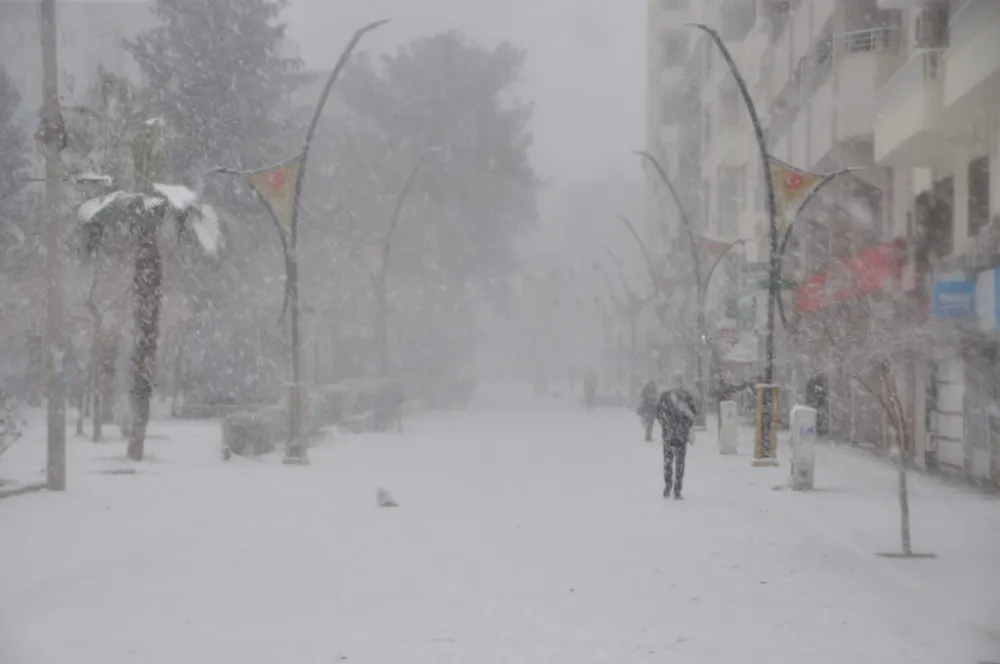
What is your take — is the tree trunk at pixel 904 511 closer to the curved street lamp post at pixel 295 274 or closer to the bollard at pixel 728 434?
the curved street lamp post at pixel 295 274

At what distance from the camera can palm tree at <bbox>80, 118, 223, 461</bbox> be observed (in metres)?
25.5

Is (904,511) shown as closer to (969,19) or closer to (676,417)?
(676,417)

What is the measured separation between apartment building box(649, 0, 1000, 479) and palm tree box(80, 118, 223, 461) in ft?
35.9

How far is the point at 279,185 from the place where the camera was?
26672mm

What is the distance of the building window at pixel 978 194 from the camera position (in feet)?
77.1

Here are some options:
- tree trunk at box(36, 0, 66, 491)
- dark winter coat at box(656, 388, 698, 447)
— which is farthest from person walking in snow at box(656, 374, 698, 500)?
tree trunk at box(36, 0, 66, 491)

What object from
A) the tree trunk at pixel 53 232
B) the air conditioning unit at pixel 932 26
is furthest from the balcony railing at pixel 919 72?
the tree trunk at pixel 53 232

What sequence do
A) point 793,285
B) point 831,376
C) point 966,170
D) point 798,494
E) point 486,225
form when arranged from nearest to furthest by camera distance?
point 798,494
point 966,170
point 793,285
point 831,376
point 486,225

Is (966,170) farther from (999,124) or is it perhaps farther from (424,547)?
(424,547)

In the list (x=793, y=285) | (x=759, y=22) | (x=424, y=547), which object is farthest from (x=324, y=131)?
(x=424, y=547)

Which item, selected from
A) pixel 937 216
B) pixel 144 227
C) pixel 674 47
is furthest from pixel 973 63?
pixel 674 47

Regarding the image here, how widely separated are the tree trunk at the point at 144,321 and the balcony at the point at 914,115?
12665mm

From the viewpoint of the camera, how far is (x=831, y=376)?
34.5m

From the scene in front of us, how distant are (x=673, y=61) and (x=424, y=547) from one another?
74.9 meters
